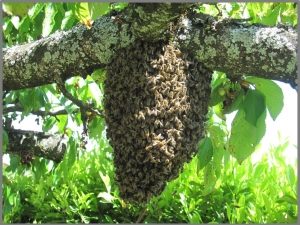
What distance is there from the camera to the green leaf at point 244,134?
5.52ft

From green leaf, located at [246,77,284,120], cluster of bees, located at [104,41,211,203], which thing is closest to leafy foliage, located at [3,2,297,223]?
green leaf, located at [246,77,284,120]

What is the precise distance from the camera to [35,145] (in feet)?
10.1

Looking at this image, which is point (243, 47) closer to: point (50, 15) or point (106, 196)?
point (50, 15)

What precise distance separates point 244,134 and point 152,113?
37 centimetres

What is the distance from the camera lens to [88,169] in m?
4.12

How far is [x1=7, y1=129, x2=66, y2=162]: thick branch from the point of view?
9.99ft

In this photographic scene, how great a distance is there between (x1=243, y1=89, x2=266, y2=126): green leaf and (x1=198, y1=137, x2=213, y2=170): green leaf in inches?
10.6

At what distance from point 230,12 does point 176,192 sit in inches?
66.1

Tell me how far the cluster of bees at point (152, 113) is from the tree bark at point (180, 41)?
49mm

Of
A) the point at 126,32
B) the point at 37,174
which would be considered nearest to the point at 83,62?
the point at 126,32

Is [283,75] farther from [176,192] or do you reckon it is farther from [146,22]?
[176,192]

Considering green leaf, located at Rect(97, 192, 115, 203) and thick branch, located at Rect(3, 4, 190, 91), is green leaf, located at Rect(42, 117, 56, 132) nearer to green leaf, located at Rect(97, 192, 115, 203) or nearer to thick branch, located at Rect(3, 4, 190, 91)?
green leaf, located at Rect(97, 192, 115, 203)

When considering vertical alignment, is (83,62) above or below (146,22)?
below

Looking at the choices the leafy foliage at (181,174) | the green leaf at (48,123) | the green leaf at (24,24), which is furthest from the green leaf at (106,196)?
the green leaf at (24,24)
